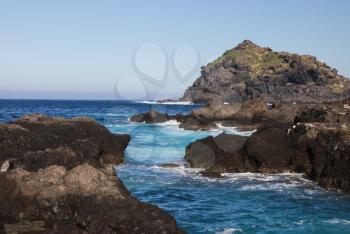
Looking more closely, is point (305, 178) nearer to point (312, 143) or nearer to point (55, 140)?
point (312, 143)

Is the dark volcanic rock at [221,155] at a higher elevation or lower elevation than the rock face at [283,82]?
lower

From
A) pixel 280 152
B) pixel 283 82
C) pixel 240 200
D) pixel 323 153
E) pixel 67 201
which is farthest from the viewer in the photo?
pixel 283 82

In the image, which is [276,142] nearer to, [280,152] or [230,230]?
[280,152]

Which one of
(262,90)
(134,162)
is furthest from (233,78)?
(134,162)

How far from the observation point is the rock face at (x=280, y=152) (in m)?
26.7

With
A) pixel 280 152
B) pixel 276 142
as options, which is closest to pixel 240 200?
pixel 280 152

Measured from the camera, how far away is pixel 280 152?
29750 mm

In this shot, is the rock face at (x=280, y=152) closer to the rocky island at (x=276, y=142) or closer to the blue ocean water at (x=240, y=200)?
the rocky island at (x=276, y=142)

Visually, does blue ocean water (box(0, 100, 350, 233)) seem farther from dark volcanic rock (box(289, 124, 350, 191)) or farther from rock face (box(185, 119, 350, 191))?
rock face (box(185, 119, 350, 191))

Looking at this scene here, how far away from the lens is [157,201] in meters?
21.9

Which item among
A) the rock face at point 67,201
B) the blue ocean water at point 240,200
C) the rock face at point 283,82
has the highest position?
the rock face at point 283,82

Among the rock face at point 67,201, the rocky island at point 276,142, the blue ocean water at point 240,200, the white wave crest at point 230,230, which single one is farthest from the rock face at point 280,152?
the rock face at point 67,201

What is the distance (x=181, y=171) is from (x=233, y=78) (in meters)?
166

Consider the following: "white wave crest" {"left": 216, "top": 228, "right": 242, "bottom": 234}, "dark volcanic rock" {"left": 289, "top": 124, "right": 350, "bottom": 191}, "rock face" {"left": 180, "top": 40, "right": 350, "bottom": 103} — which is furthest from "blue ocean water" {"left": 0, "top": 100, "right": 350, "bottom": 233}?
"rock face" {"left": 180, "top": 40, "right": 350, "bottom": 103}
